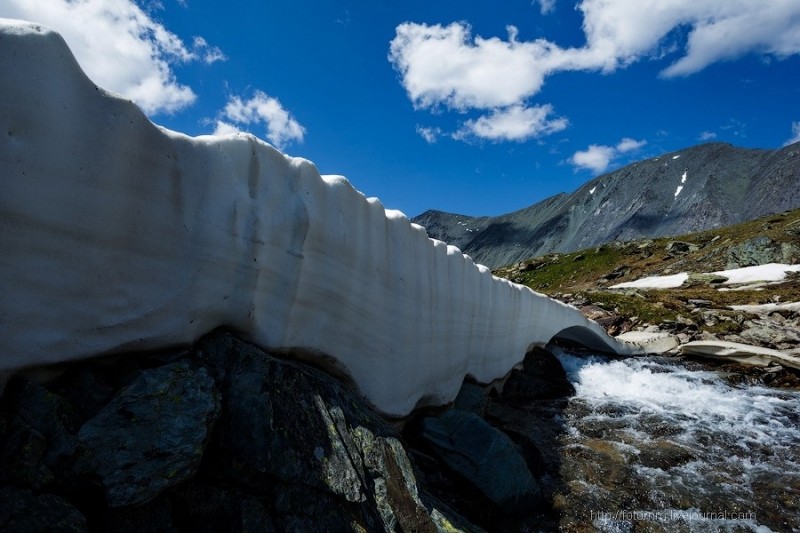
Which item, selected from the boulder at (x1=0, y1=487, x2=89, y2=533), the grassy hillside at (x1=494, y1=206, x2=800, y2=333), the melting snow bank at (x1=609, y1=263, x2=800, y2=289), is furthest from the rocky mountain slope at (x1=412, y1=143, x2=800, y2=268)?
the boulder at (x1=0, y1=487, x2=89, y2=533)

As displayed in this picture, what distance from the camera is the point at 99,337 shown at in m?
3.52

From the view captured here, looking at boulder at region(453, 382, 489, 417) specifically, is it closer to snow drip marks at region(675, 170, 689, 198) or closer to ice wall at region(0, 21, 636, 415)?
ice wall at region(0, 21, 636, 415)

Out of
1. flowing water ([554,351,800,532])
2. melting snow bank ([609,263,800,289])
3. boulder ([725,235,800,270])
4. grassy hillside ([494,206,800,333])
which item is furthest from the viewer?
boulder ([725,235,800,270])

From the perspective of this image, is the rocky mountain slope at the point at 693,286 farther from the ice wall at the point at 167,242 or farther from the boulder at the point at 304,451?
the boulder at the point at 304,451

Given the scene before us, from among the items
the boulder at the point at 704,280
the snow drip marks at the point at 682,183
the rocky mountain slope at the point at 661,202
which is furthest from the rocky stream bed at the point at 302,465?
the snow drip marks at the point at 682,183

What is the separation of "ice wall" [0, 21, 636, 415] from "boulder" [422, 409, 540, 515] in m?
0.88

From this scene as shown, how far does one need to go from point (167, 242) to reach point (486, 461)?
5025 mm

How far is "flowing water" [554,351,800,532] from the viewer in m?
6.17

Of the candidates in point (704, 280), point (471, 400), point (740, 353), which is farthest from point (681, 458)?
point (704, 280)

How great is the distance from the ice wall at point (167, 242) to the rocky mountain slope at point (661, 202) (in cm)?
12546

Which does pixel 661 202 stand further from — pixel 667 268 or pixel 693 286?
pixel 693 286

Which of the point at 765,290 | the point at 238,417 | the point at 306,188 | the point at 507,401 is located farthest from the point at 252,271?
the point at 765,290

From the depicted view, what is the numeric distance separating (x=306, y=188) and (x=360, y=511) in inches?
138

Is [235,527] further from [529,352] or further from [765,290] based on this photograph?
[765,290]
